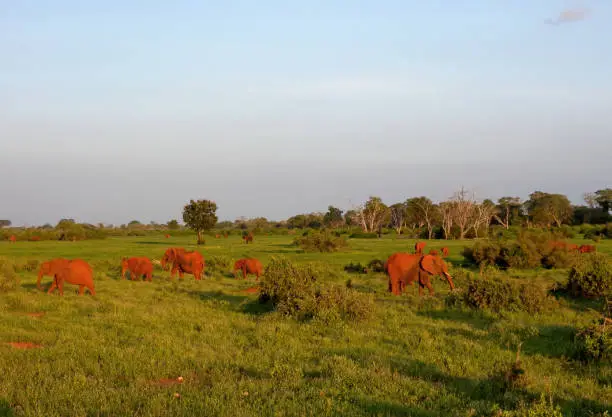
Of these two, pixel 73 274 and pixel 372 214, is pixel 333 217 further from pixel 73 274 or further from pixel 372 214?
pixel 73 274

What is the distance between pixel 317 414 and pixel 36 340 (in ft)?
22.0

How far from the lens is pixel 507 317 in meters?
12.2

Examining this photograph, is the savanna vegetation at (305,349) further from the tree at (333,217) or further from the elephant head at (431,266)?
the tree at (333,217)

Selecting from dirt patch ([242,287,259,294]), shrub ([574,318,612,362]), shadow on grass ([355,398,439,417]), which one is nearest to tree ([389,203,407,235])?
dirt patch ([242,287,259,294])

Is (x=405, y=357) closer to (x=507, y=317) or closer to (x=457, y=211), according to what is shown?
(x=507, y=317)

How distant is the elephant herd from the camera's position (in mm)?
16047

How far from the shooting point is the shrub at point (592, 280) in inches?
613

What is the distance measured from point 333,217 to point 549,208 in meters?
49.3

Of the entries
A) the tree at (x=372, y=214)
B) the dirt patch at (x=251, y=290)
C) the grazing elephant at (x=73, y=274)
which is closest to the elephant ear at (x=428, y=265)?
the dirt patch at (x=251, y=290)

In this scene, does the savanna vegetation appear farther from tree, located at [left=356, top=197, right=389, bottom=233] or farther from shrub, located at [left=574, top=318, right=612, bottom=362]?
tree, located at [left=356, top=197, right=389, bottom=233]

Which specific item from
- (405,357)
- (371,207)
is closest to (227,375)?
(405,357)

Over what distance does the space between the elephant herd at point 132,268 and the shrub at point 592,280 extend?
12169 millimetres

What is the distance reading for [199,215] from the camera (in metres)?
57.2

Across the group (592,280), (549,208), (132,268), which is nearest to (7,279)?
(132,268)
